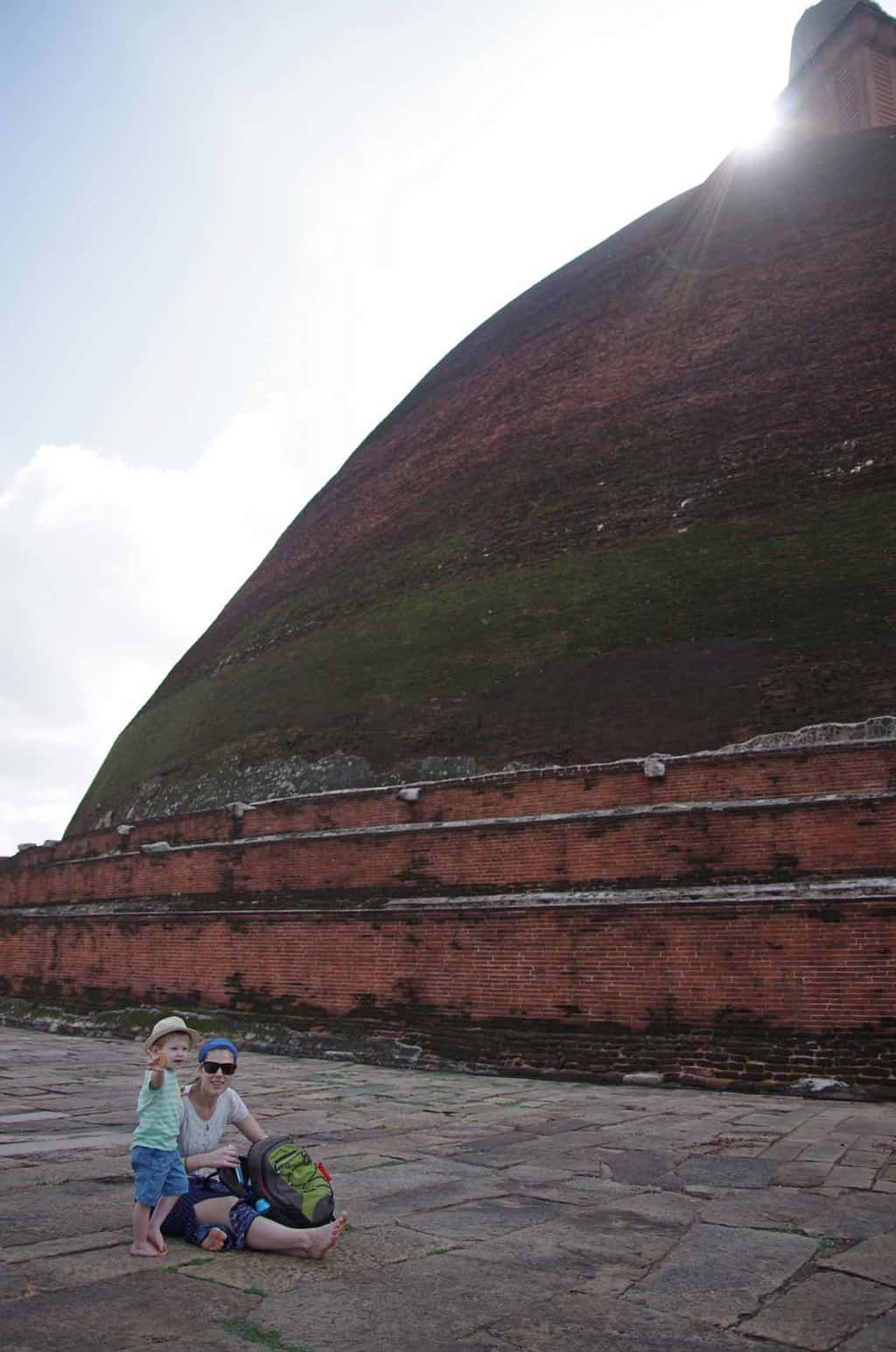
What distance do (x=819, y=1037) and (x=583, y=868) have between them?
6.07 ft

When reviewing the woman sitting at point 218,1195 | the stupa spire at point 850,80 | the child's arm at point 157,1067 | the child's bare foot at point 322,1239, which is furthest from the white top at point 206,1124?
the stupa spire at point 850,80

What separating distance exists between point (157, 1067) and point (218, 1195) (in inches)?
15.5

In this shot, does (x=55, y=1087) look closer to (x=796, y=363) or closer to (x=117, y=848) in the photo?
(x=117, y=848)

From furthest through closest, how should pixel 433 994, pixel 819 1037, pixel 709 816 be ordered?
pixel 433 994 → pixel 709 816 → pixel 819 1037

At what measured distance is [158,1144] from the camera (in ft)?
8.76

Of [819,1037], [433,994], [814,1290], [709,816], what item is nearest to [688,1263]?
[814,1290]

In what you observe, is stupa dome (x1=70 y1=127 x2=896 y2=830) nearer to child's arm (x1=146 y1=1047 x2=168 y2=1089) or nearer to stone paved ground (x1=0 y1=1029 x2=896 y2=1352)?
stone paved ground (x1=0 y1=1029 x2=896 y2=1352)

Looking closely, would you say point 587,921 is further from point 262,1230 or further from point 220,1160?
point 262,1230

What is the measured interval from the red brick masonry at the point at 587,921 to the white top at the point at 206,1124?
372 cm

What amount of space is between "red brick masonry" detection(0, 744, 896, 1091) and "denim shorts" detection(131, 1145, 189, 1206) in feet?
13.0

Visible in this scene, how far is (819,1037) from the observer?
5.64 m

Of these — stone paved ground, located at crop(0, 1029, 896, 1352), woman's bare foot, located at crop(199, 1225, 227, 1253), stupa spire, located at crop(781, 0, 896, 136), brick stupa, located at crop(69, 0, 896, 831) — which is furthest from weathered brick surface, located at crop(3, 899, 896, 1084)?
stupa spire, located at crop(781, 0, 896, 136)

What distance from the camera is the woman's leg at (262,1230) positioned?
2555mm

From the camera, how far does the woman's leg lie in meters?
2.55
